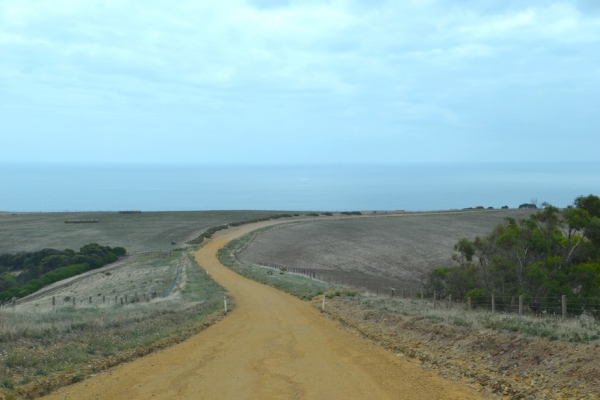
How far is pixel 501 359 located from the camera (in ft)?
36.1

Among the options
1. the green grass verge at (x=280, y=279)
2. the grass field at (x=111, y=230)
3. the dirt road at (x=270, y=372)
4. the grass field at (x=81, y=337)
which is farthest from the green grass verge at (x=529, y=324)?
the grass field at (x=111, y=230)

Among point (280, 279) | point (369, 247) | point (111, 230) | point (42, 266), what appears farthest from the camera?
point (111, 230)

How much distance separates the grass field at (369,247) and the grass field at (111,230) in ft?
47.5

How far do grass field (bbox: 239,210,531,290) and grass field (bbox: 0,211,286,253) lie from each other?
47.5ft

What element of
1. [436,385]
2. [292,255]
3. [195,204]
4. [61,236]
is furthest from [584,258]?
[195,204]

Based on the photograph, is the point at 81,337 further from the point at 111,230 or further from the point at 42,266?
the point at 111,230

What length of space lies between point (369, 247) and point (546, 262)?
33.4 metres

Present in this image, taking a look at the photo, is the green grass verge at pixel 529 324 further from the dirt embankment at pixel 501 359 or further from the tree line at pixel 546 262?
the tree line at pixel 546 262

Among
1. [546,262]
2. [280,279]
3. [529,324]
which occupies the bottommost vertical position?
[280,279]

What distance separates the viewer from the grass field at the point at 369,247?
2087 inches

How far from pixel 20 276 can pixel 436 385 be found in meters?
49.9

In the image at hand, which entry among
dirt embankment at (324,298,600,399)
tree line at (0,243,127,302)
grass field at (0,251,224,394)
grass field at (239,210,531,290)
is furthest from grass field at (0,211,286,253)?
dirt embankment at (324,298,600,399)

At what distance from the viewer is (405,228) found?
76.9 metres

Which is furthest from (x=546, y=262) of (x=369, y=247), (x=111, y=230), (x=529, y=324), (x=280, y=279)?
(x=111, y=230)
